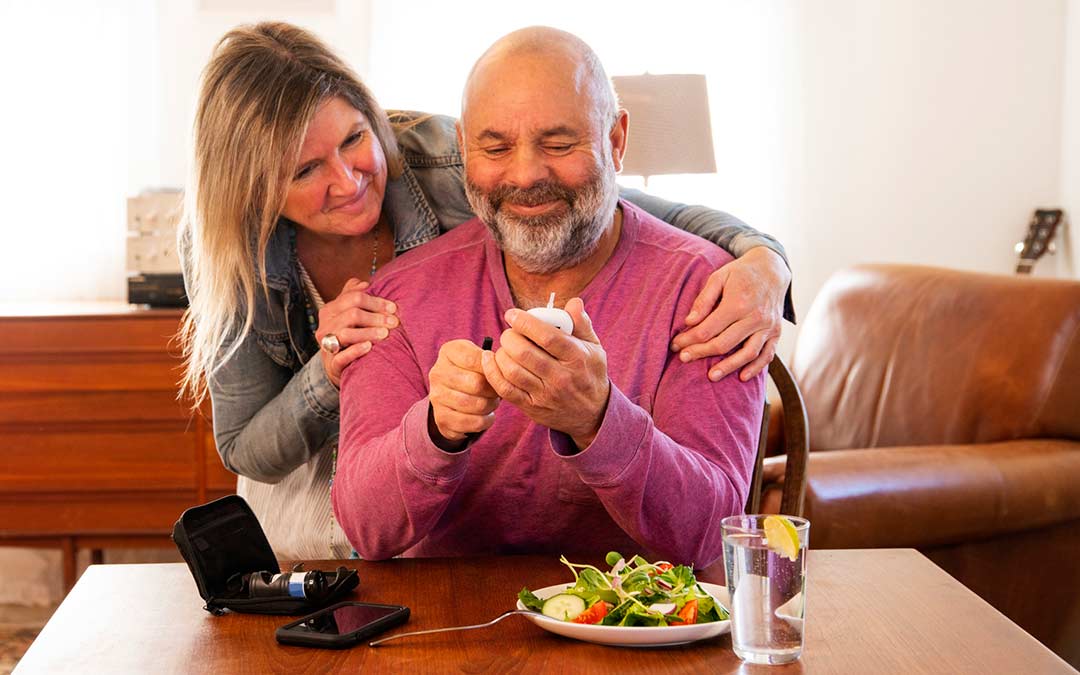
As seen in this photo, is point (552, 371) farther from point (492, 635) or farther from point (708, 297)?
point (708, 297)

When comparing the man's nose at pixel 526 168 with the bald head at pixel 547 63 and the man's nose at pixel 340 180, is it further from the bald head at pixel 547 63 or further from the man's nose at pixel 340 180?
the man's nose at pixel 340 180

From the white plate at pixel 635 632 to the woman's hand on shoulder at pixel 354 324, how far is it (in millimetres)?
656

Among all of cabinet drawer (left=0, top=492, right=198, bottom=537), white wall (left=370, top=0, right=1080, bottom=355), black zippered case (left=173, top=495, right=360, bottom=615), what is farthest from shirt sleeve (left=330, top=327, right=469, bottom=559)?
white wall (left=370, top=0, right=1080, bottom=355)

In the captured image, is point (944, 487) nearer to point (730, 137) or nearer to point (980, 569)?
point (980, 569)

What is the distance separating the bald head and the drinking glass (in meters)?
0.76

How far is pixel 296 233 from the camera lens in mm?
2029

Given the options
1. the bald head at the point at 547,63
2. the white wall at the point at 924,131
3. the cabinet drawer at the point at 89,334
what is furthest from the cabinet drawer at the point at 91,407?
the bald head at the point at 547,63

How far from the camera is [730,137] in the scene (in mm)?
4344

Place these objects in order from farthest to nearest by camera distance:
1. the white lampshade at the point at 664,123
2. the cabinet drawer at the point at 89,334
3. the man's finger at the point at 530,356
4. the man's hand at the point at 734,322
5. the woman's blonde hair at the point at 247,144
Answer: the cabinet drawer at the point at 89,334 < the white lampshade at the point at 664,123 < the woman's blonde hair at the point at 247,144 < the man's hand at the point at 734,322 < the man's finger at the point at 530,356

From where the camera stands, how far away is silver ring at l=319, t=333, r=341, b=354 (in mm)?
1749

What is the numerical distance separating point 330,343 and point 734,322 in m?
0.57

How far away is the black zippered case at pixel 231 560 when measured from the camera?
1.24 metres

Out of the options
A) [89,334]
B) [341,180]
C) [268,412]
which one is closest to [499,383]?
[341,180]

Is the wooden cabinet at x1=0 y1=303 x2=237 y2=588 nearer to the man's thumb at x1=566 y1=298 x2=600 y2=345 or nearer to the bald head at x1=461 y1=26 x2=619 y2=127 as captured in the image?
the bald head at x1=461 y1=26 x2=619 y2=127
